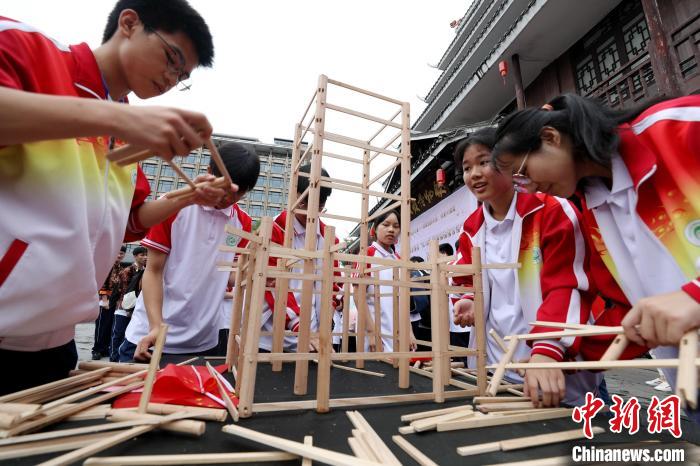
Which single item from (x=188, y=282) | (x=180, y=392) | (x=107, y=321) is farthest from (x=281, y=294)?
(x=107, y=321)

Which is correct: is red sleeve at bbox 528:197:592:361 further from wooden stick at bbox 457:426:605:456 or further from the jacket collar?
the jacket collar

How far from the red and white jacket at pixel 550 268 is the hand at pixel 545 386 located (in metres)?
0.07

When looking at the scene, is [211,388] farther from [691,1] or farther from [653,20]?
[691,1]

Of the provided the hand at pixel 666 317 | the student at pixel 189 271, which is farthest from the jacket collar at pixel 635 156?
the student at pixel 189 271

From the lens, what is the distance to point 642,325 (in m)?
0.82

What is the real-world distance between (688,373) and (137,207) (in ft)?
5.88

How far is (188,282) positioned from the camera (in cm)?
194

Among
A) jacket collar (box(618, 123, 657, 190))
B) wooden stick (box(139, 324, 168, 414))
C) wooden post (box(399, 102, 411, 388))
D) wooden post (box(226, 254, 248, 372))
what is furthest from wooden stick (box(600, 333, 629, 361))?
wooden post (box(226, 254, 248, 372))

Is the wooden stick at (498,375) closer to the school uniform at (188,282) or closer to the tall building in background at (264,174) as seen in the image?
the school uniform at (188,282)

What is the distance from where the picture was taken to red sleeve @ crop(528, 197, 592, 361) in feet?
4.43

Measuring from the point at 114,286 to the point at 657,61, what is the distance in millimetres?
8572

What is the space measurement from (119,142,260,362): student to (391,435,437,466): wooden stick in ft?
4.81

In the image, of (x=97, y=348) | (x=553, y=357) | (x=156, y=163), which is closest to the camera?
(x=553, y=357)

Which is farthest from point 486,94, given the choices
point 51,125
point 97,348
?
point 97,348
